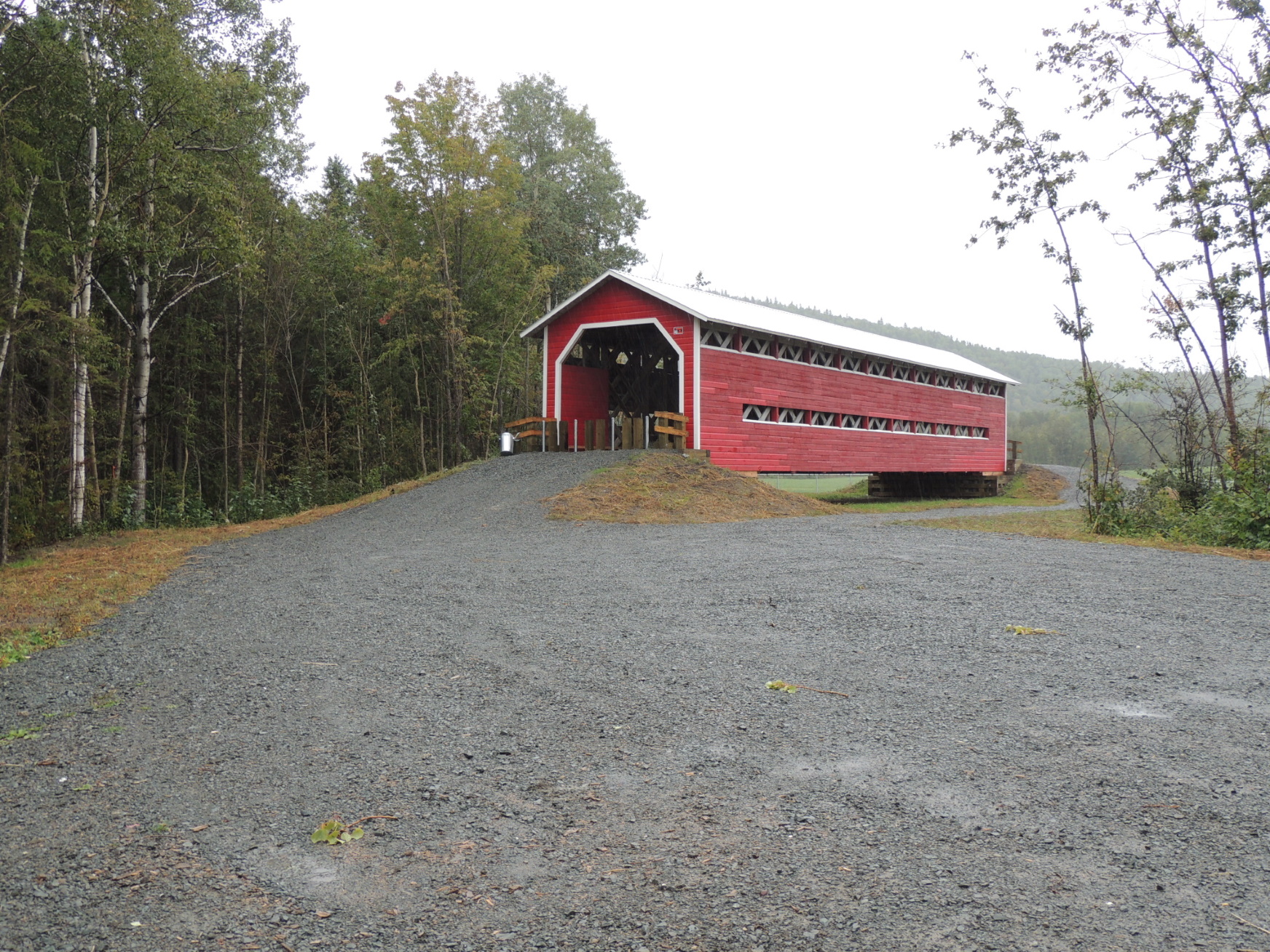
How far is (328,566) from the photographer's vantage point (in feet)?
29.8

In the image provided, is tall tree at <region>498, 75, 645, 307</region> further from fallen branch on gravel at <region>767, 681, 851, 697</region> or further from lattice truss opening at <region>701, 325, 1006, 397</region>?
fallen branch on gravel at <region>767, 681, 851, 697</region>

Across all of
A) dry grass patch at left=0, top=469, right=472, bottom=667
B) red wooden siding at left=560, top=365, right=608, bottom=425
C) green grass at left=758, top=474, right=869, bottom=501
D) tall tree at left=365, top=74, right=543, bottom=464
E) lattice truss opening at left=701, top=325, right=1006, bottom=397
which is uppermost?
tall tree at left=365, top=74, right=543, bottom=464

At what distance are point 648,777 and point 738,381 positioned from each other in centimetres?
1684

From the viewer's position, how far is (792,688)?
13.8ft

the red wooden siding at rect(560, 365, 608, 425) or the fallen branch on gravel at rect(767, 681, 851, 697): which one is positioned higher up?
the red wooden siding at rect(560, 365, 608, 425)

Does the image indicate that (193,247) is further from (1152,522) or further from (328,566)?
(1152,522)

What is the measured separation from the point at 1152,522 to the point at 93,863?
13.8m

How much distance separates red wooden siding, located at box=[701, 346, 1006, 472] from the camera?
19125mm

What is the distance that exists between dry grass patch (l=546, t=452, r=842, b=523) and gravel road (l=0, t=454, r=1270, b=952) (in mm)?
7656

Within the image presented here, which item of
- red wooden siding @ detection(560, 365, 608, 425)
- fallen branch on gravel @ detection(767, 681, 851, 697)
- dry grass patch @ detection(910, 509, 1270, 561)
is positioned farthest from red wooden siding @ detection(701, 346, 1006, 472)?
fallen branch on gravel @ detection(767, 681, 851, 697)

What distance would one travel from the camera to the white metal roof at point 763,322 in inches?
749

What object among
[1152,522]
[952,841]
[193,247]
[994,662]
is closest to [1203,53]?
[1152,522]

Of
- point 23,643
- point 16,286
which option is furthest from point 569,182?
point 23,643

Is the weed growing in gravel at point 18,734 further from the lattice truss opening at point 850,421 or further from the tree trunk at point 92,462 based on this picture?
the lattice truss opening at point 850,421
